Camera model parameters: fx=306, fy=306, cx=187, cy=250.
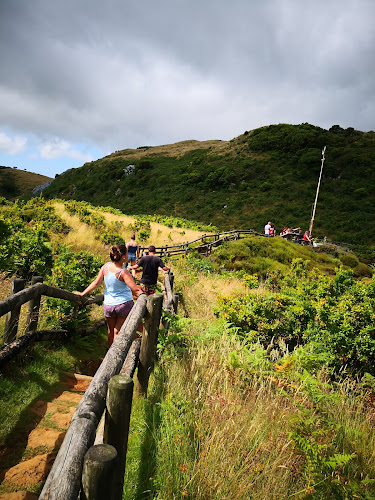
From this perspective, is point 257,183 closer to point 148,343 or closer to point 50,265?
point 50,265

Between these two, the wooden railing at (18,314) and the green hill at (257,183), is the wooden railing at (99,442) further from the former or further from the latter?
the green hill at (257,183)

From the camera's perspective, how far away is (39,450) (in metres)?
2.64

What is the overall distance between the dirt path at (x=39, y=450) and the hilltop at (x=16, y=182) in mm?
68581

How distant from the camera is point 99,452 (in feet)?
3.98

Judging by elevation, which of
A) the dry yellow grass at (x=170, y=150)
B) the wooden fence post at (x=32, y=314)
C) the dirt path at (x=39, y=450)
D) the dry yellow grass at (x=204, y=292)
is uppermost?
the dry yellow grass at (x=170, y=150)

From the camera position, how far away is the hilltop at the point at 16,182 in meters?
66.8

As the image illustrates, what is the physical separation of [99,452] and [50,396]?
9.35 feet

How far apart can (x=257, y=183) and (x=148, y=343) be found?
39.2 m

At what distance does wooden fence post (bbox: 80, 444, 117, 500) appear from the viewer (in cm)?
115

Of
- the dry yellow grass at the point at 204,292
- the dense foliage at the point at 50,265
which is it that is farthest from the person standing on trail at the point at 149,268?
the dry yellow grass at the point at 204,292

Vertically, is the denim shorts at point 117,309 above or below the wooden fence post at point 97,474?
below

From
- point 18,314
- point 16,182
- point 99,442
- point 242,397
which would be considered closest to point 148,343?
point 242,397

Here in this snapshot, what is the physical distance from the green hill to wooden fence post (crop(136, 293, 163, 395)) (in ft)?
99.5

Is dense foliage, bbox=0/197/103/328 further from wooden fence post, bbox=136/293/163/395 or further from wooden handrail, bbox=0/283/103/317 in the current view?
wooden fence post, bbox=136/293/163/395
